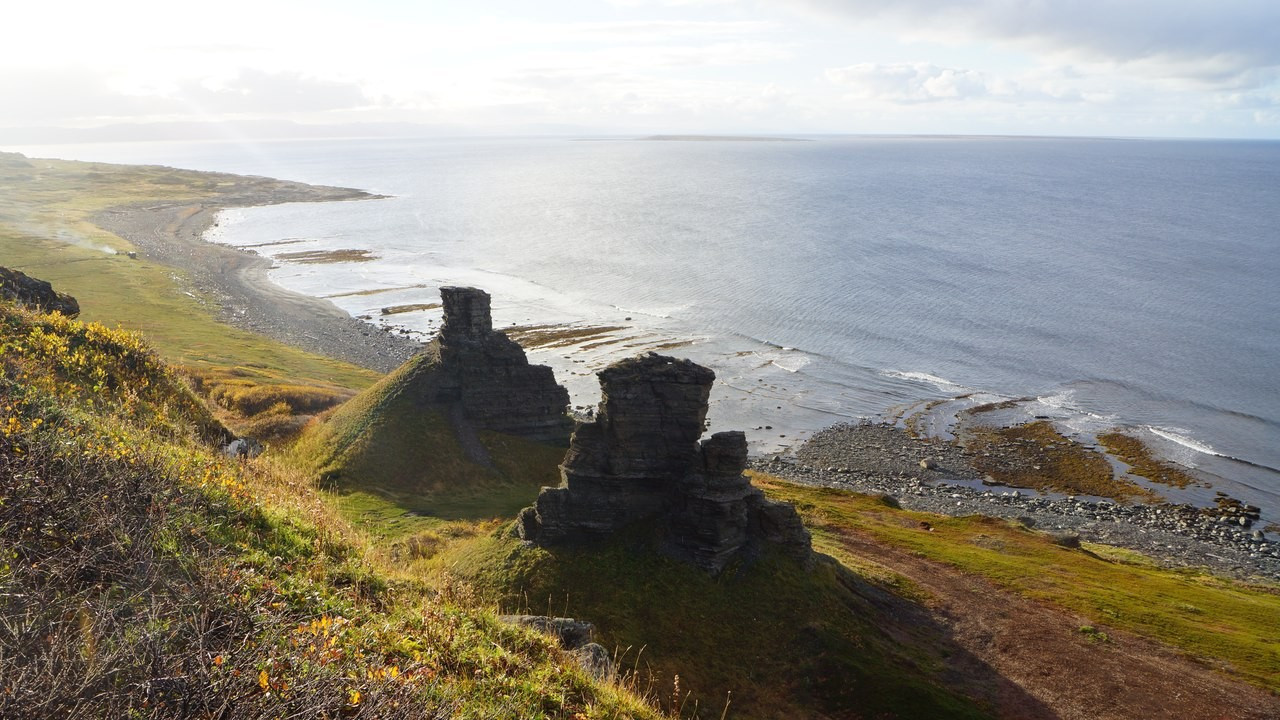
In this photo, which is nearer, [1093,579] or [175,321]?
[1093,579]

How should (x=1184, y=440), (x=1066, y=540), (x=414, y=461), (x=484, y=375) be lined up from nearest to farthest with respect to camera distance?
1. (x=414, y=461)
2. (x=484, y=375)
3. (x=1066, y=540)
4. (x=1184, y=440)

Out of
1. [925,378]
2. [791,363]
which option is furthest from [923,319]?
[791,363]

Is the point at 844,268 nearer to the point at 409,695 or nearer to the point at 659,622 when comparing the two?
the point at 659,622

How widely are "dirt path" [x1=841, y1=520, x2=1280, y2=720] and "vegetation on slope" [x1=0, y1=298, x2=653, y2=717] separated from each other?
25180 millimetres

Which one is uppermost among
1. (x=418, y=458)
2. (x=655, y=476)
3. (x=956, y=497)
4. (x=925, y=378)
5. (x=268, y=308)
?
(x=268, y=308)

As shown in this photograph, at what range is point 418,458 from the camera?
54.8 metres

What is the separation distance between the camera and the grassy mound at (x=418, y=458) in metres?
52.0

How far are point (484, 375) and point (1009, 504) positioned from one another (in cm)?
5334

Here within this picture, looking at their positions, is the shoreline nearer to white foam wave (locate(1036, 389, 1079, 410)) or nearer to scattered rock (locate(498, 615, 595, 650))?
white foam wave (locate(1036, 389, 1079, 410))

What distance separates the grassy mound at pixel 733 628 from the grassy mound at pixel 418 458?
42.2 feet

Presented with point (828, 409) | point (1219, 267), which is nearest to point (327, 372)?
point (828, 409)

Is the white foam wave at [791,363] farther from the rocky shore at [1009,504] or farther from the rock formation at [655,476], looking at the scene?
the rock formation at [655,476]

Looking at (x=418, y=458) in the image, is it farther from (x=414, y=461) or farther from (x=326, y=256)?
(x=326, y=256)

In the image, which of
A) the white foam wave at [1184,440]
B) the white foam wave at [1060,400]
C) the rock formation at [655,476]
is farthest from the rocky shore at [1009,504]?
the rock formation at [655,476]
